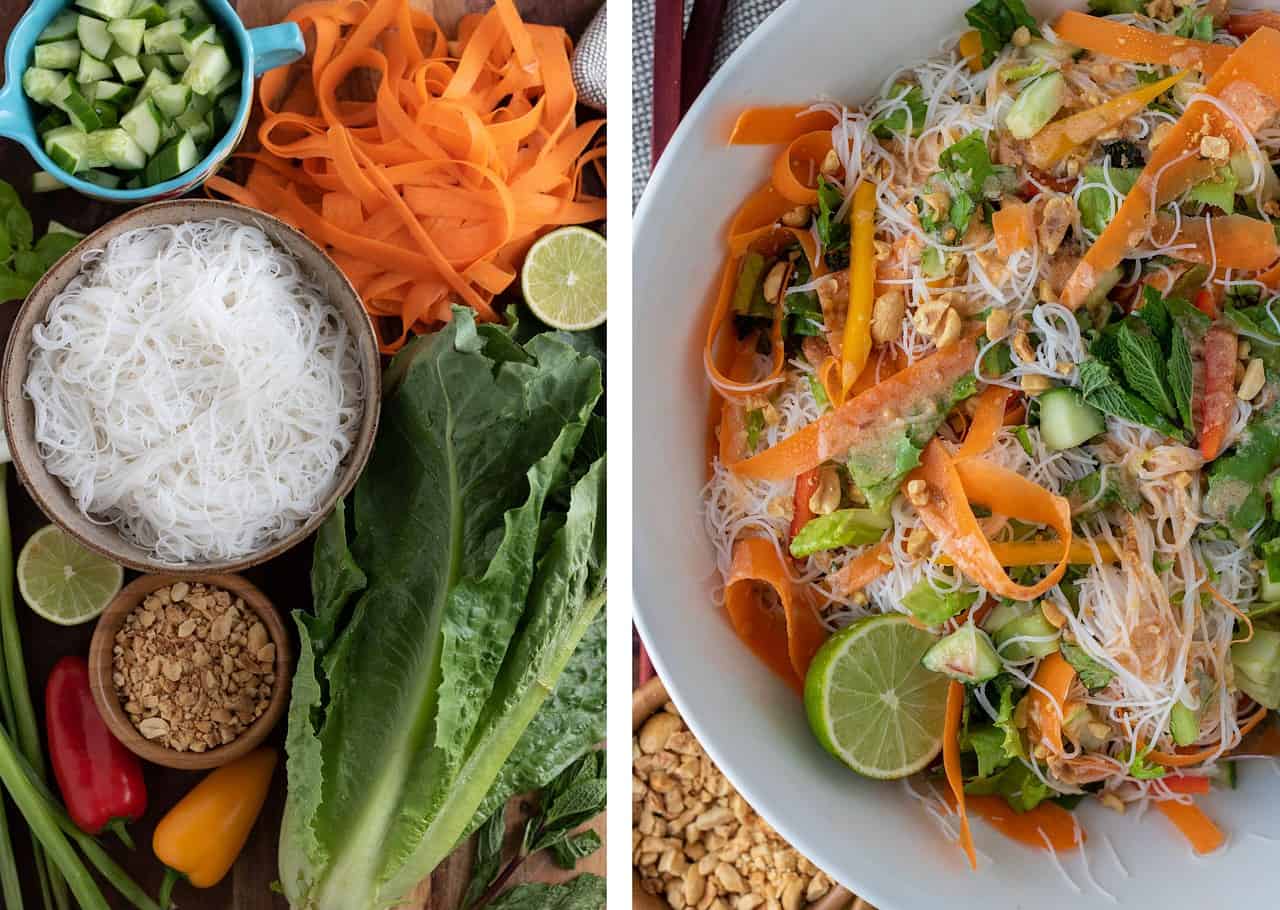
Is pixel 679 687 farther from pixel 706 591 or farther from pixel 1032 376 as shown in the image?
pixel 1032 376

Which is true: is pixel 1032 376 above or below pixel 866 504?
above

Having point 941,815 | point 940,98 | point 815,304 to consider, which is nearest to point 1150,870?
point 941,815

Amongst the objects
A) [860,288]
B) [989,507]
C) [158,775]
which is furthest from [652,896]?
[860,288]

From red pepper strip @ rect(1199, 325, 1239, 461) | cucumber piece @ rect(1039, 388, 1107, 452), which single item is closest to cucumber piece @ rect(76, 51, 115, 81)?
cucumber piece @ rect(1039, 388, 1107, 452)

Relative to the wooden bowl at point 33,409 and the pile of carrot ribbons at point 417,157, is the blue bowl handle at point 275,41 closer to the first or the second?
the pile of carrot ribbons at point 417,157

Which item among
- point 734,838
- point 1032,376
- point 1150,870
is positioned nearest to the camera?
point 1032,376

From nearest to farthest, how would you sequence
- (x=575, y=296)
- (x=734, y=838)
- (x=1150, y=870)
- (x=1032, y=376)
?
(x=1032, y=376)
(x=1150, y=870)
(x=575, y=296)
(x=734, y=838)

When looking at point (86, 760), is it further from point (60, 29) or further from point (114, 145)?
point (60, 29)

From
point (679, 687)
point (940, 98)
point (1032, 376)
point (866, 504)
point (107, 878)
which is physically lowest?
point (107, 878)
